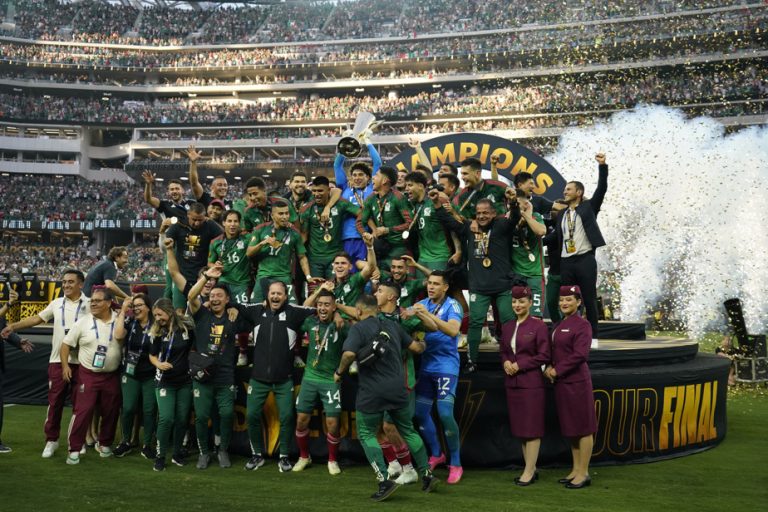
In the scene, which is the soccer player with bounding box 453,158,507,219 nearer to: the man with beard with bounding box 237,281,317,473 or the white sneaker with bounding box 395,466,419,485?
the man with beard with bounding box 237,281,317,473

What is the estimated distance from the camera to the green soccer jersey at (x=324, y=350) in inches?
307

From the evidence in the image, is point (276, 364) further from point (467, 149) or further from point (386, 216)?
point (467, 149)

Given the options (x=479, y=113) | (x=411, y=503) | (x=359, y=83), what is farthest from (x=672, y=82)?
(x=411, y=503)

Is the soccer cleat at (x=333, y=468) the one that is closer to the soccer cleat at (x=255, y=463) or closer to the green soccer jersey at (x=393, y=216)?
the soccer cleat at (x=255, y=463)

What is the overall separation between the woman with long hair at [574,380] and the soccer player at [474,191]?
197 centimetres

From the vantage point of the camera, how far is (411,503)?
6.55 meters

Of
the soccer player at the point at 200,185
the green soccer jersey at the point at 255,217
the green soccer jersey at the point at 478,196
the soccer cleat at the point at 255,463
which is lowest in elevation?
the soccer cleat at the point at 255,463

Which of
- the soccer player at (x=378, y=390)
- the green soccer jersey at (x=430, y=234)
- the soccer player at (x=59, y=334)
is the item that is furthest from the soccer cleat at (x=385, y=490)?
the soccer player at (x=59, y=334)

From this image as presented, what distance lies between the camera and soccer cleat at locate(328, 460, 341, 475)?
784 cm

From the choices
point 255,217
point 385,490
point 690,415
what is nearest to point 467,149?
point 255,217

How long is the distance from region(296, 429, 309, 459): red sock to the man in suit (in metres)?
3.49

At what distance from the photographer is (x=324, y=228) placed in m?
9.15

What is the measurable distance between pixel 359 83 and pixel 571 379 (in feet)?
166

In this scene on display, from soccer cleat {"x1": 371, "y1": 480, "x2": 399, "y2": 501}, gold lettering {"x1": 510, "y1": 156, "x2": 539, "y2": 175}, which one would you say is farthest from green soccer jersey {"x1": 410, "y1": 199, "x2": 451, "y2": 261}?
gold lettering {"x1": 510, "y1": 156, "x2": 539, "y2": 175}
